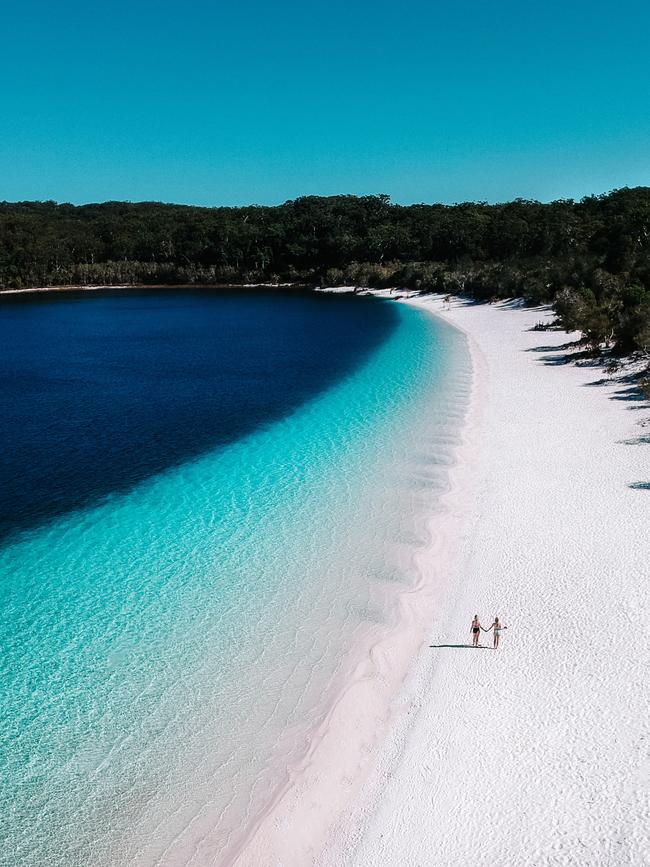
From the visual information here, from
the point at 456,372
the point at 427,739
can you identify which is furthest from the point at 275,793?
the point at 456,372

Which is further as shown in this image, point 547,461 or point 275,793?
point 547,461

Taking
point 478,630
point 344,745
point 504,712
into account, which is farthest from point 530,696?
point 344,745

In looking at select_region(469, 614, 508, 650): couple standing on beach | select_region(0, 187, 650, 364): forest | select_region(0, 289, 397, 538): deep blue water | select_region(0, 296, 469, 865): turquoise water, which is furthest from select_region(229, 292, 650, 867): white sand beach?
select_region(0, 187, 650, 364): forest

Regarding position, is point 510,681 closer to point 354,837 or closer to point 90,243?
point 354,837

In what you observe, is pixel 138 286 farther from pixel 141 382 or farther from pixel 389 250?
pixel 141 382

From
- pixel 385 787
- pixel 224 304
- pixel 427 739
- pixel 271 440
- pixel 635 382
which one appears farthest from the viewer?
pixel 224 304
